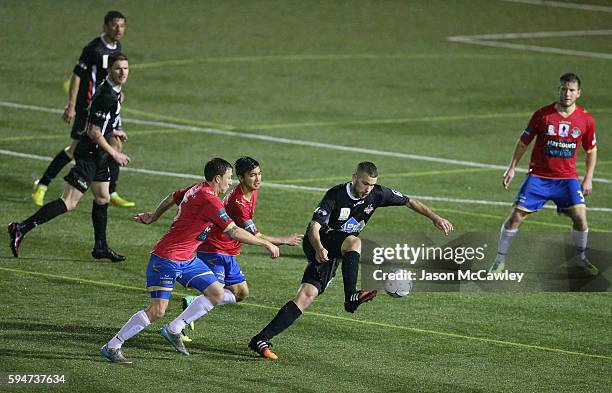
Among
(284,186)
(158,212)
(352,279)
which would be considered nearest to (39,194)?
(284,186)

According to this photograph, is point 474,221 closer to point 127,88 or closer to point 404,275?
point 404,275

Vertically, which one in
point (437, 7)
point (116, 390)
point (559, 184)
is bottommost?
point (116, 390)

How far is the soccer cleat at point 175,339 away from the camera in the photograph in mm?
12398

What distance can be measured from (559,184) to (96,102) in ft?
18.8

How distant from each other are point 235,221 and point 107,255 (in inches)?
147

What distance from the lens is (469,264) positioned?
1673cm

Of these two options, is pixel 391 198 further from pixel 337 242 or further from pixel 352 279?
pixel 352 279

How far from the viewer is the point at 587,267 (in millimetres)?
16656

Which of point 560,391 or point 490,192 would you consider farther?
point 490,192

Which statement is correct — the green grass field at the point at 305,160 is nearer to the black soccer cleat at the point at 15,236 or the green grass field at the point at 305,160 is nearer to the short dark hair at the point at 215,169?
the black soccer cleat at the point at 15,236

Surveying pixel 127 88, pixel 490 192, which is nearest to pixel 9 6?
pixel 127 88

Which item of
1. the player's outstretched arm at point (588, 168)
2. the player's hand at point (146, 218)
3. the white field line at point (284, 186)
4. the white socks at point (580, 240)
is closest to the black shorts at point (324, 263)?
the player's hand at point (146, 218)

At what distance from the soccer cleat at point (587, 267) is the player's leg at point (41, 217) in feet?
20.8

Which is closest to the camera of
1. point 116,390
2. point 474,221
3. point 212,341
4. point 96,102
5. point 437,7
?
point 116,390
